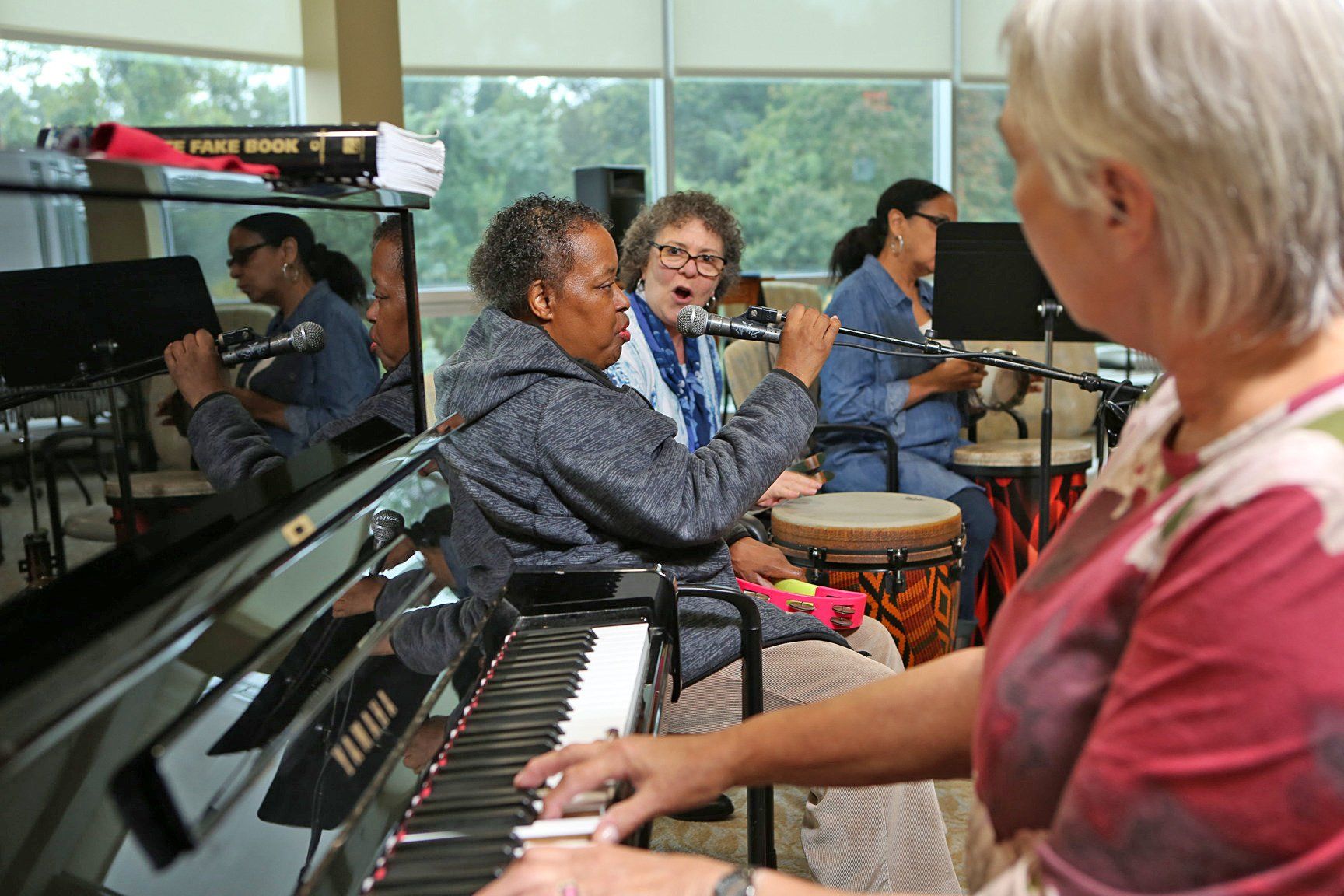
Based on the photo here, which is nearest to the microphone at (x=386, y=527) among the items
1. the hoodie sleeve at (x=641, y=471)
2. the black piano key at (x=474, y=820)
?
the black piano key at (x=474, y=820)

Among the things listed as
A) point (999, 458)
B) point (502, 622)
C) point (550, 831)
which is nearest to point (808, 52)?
point (999, 458)

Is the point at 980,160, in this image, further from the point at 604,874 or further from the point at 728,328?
the point at 604,874

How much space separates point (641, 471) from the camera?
1.86m

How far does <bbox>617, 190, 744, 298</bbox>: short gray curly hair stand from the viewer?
3262mm

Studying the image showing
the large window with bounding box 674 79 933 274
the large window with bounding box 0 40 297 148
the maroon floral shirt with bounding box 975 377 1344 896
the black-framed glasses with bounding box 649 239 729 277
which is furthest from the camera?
the large window with bounding box 674 79 933 274

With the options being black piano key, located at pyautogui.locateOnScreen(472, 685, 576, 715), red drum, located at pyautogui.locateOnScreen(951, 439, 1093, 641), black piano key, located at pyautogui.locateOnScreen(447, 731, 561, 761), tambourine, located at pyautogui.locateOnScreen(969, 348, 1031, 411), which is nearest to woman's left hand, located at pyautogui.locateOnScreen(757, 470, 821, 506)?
red drum, located at pyautogui.locateOnScreen(951, 439, 1093, 641)

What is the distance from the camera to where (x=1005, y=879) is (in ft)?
2.46

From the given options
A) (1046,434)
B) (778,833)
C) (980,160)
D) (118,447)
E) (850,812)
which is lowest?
(778,833)

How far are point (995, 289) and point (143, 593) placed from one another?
288 cm

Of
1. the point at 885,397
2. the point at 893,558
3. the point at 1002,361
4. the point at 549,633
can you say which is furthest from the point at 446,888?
the point at 885,397

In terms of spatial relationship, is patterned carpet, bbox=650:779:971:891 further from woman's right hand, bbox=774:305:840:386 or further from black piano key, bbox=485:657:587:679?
black piano key, bbox=485:657:587:679

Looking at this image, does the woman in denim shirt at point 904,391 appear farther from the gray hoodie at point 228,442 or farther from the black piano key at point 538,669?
the gray hoodie at point 228,442

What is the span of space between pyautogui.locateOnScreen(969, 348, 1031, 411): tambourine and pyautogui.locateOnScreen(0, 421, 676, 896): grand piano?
2.78m

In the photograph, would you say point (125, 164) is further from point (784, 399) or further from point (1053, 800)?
point (784, 399)
